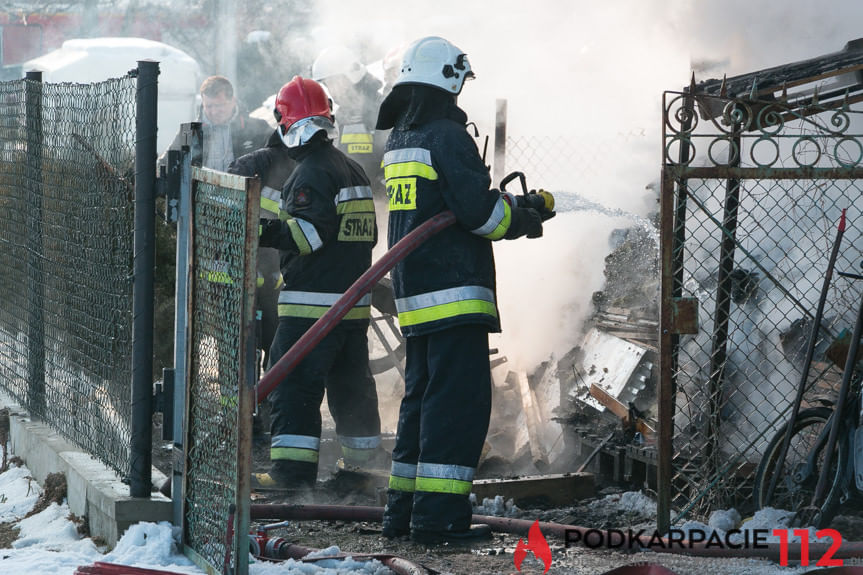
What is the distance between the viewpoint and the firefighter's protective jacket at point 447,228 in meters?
4.93

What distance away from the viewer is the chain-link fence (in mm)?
3740

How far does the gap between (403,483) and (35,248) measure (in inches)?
103

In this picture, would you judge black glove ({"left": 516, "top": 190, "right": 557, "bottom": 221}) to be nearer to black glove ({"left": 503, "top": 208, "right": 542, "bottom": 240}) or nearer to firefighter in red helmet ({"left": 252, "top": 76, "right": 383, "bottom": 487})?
black glove ({"left": 503, "top": 208, "right": 542, "bottom": 240})

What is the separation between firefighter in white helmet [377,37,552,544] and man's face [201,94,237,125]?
4.70 metres

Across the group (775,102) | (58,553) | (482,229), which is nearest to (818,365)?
(775,102)

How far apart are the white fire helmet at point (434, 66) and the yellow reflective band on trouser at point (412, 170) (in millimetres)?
387

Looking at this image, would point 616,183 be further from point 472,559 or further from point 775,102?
point 472,559

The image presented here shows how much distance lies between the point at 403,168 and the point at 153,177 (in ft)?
4.02

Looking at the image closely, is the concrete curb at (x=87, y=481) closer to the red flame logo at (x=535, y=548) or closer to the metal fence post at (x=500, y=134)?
the red flame logo at (x=535, y=548)

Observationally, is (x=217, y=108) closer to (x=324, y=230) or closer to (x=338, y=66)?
(x=338, y=66)

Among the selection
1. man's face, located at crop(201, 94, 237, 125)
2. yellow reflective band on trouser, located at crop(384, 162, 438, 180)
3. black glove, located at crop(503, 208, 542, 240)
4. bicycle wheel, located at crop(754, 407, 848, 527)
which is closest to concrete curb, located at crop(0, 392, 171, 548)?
yellow reflective band on trouser, located at crop(384, 162, 438, 180)

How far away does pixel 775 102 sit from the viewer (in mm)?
4660

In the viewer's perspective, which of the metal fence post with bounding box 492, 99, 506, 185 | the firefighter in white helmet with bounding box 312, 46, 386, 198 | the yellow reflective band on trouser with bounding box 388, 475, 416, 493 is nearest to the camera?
the yellow reflective band on trouser with bounding box 388, 475, 416, 493

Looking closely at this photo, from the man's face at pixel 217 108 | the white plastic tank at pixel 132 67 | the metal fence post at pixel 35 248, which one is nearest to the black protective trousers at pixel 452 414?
the metal fence post at pixel 35 248
